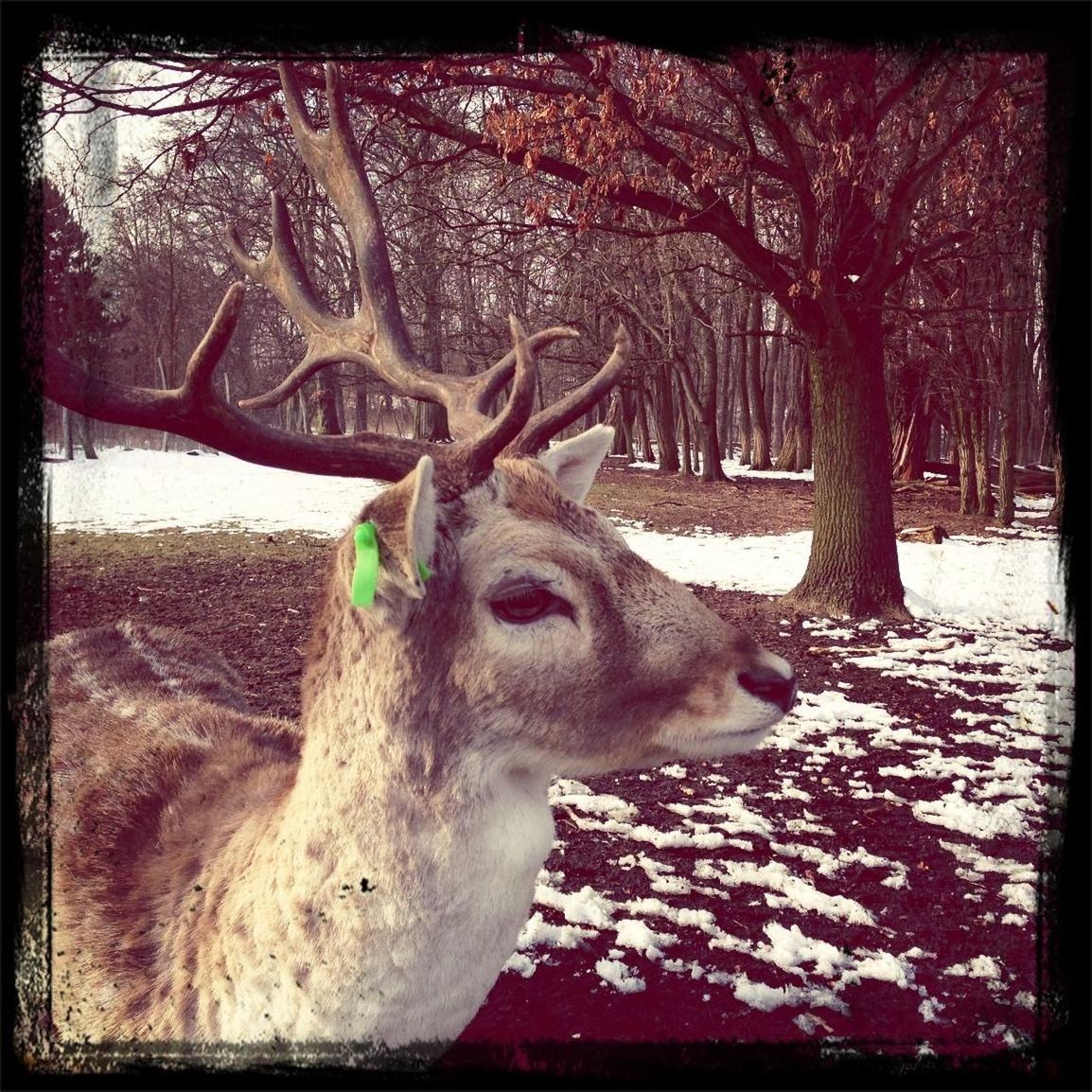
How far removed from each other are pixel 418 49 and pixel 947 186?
2764 mm

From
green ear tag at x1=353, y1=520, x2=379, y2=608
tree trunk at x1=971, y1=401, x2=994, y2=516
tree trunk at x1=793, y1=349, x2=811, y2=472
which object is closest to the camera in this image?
green ear tag at x1=353, y1=520, x2=379, y2=608

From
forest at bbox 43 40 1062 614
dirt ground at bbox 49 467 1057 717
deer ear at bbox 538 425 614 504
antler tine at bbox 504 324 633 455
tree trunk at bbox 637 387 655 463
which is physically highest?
forest at bbox 43 40 1062 614

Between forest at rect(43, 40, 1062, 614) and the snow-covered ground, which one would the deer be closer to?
the snow-covered ground

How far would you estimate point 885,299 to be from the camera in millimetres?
4102

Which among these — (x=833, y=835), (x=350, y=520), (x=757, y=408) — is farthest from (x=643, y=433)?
(x=350, y=520)

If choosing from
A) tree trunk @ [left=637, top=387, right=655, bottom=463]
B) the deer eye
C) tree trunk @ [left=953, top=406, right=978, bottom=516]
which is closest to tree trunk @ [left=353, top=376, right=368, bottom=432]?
the deer eye

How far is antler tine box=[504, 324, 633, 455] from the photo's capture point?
1.84 metres

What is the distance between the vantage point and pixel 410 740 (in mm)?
→ 1610

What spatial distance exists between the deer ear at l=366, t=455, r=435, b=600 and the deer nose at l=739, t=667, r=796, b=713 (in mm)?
679

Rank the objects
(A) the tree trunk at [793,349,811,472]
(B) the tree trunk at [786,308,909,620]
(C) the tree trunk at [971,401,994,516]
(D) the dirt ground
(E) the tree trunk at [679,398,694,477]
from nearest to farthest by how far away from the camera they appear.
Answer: (D) the dirt ground, (B) the tree trunk at [786,308,909,620], (C) the tree trunk at [971,401,994,516], (E) the tree trunk at [679,398,694,477], (A) the tree trunk at [793,349,811,472]

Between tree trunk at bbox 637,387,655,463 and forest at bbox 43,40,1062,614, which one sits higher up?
forest at bbox 43,40,1062,614

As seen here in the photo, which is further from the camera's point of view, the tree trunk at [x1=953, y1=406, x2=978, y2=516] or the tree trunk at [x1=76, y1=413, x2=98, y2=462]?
the tree trunk at [x1=953, y1=406, x2=978, y2=516]

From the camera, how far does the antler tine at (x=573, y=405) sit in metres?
1.84

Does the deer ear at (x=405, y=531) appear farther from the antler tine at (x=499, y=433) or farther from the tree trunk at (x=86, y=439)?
the tree trunk at (x=86, y=439)
